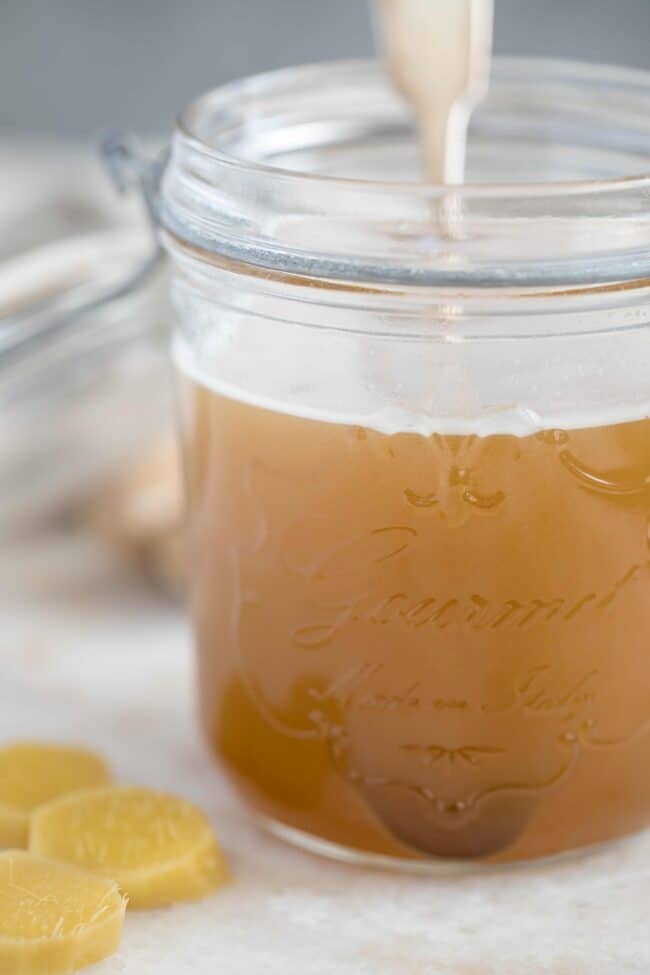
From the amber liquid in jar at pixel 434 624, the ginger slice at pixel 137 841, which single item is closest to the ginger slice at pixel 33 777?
the ginger slice at pixel 137 841

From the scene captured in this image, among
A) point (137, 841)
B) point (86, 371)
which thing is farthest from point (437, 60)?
point (137, 841)

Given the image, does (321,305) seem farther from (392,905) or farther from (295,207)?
(392,905)

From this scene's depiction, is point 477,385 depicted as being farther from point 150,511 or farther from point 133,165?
point 150,511

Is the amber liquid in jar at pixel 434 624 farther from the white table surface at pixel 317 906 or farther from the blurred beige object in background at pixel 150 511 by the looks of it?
the blurred beige object in background at pixel 150 511

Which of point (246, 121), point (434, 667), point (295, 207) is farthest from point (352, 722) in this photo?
point (246, 121)

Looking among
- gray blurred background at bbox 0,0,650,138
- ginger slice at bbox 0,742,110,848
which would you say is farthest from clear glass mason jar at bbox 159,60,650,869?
gray blurred background at bbox 0,0,650,138

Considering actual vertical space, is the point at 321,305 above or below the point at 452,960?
above

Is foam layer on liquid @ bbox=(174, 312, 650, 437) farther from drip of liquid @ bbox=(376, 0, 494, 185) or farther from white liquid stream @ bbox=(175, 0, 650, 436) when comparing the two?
drip of liquid @ bbox=(376, 0, 494, 185)
